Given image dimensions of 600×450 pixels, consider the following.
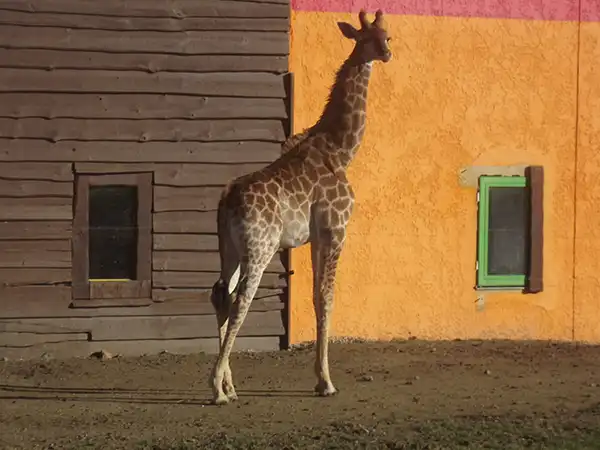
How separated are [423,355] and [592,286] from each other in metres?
2.16

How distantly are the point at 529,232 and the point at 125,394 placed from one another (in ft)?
15.5

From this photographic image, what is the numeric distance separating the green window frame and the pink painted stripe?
1.64 m

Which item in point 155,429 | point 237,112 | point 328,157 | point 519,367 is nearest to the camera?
point 155,429

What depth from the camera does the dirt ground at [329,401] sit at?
7.09 meters

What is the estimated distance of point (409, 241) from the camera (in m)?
11.2

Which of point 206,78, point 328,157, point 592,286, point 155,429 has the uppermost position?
point 206,78

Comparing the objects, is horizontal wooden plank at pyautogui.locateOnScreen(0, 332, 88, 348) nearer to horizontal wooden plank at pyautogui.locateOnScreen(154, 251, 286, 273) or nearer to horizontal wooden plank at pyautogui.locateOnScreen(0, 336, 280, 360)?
horizontal wooden plank at pyautogui.locateOnScreen(0, 336, 280, 360)

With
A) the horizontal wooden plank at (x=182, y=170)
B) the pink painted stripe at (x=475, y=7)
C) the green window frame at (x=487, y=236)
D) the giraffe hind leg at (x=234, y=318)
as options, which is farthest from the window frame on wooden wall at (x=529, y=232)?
the giraffe hind leg at (x=234, y=318)

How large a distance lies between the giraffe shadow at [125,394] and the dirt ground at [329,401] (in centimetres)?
1

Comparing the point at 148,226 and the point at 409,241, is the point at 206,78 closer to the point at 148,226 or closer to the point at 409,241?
the point at 148,226

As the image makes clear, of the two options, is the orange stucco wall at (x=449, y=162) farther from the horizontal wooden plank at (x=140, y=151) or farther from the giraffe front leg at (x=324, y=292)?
the giraffe front leg at (x=324, y=292)

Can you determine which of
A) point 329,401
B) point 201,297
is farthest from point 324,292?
point 201,297

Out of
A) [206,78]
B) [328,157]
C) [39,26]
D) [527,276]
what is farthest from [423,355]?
[39,26]

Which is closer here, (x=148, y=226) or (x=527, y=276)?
(x=148, y=226)
